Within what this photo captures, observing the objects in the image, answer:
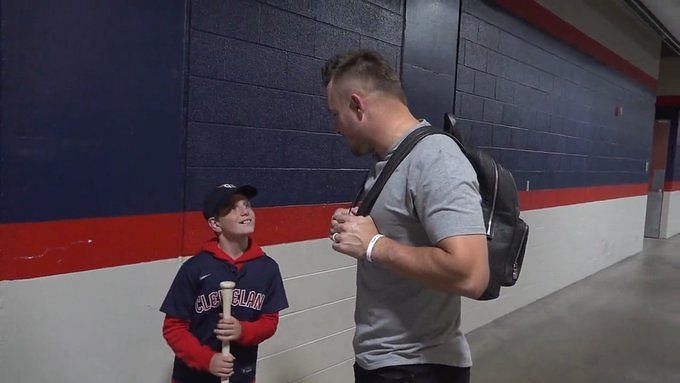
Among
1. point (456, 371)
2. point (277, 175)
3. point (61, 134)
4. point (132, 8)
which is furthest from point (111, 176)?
point (456, 371)

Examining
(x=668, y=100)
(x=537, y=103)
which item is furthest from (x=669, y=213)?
(x=537, y=103)

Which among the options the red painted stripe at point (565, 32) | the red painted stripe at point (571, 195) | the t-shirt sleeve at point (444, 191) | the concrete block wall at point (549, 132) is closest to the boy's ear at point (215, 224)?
the t-shirt sleeve at point (444, 191)

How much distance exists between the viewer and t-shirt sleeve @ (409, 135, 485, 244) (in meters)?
1.17

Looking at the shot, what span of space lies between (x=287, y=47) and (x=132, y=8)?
2.80 ft

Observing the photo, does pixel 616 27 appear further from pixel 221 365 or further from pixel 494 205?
pixel 221 365

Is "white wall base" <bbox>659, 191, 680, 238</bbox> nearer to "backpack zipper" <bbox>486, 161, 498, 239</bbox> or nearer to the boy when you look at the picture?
the boy

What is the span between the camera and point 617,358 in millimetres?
4129

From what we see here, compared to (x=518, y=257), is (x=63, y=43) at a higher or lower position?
higher

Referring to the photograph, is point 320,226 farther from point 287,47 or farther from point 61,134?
point 61,134

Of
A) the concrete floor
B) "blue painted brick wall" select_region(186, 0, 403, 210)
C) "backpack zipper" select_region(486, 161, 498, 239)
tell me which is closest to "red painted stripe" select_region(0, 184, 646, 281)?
"blue painted brick wall" select_region(186, 0, 403, 210)

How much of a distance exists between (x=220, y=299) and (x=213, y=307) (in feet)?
0.12

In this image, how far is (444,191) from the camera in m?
1.19

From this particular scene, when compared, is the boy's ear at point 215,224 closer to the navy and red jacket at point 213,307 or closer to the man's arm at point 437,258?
the navy and red jacket at point 213,307

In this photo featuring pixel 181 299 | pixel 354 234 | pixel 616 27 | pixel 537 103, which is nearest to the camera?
pixel 354 234
